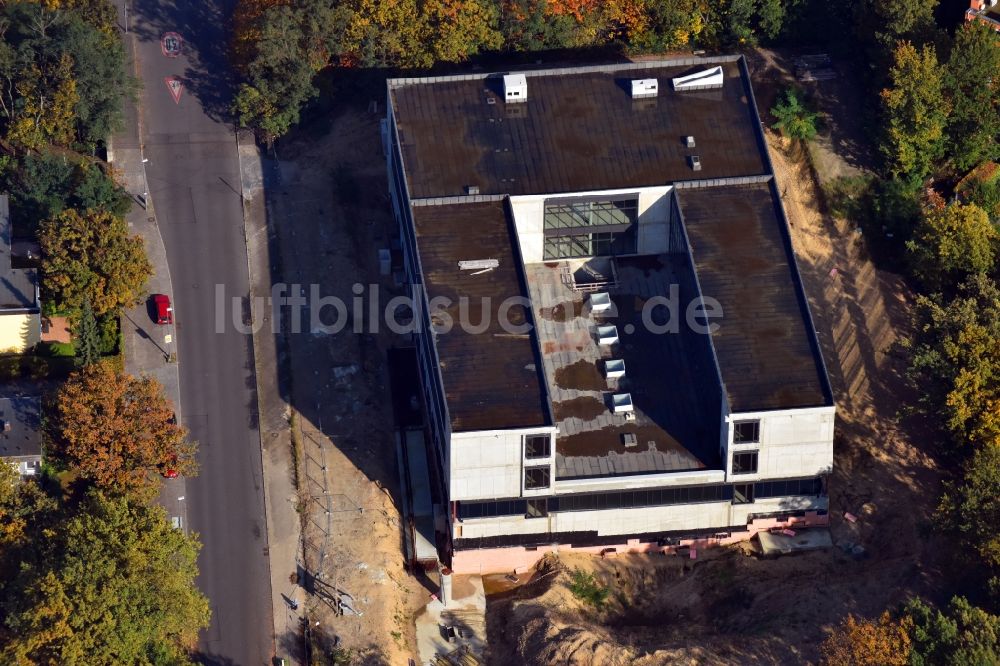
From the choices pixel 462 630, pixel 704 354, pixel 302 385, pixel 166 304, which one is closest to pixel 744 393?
pixel 704 354

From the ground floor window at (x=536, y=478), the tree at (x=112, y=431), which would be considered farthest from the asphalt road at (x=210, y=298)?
the ground floor window at (x=536, y=478)

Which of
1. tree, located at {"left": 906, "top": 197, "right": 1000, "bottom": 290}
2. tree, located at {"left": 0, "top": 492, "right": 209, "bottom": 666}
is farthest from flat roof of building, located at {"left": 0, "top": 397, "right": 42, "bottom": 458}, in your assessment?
tree, located at {"left": 906, "top": 197, "right": 1000, "bottom": 290}

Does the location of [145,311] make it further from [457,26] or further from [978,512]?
[978,512]

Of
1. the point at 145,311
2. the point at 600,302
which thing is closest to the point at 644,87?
the point at 600,302

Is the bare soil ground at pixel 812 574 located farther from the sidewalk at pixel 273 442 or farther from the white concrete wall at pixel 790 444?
the sidewalk at pixel 273 442

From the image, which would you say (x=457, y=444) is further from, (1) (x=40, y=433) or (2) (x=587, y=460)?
(1) (x=40, y=433)

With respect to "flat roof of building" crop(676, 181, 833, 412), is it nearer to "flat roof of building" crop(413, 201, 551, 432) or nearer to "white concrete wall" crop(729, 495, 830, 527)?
"white concrete wall" crop(729, 495, 830, 527)

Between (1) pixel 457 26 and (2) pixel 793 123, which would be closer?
(1) pixel 457 26
